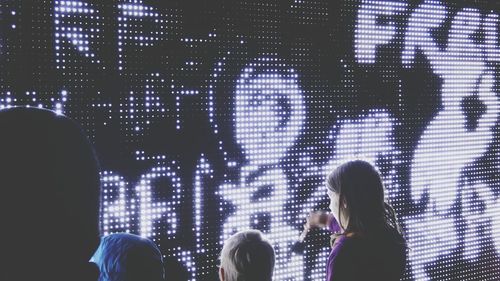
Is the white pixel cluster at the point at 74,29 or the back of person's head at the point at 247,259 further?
the white pixel cluster at the point at 74,29

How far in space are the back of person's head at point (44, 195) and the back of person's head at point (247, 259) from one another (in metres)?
1.41

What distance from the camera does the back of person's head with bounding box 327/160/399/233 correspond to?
7.22 ft

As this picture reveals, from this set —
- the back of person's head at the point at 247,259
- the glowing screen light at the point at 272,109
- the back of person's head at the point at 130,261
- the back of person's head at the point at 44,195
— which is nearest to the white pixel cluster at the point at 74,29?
the glowing screen light at the point at 272,109

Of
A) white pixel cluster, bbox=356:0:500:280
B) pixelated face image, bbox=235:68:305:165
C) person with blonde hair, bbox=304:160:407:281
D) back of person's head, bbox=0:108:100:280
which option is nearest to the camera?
back of person's head, bbox=0:108:100:280

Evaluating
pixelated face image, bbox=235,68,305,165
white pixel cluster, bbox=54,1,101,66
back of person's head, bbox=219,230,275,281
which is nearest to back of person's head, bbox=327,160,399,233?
back of person's head, bbox=219,230,275,281

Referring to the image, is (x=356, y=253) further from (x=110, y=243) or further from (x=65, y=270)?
(x=65, y=270)

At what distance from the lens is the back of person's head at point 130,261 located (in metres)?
1.70

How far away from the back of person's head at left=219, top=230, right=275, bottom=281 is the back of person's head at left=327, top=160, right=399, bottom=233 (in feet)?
1.56

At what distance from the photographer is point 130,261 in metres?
1.71

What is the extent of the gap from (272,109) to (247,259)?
1117 mm

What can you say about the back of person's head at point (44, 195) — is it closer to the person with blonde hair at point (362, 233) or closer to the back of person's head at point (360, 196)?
the person with blonde hair at point (362, 233)

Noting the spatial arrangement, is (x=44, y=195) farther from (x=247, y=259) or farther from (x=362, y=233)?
(x=362, y=233)

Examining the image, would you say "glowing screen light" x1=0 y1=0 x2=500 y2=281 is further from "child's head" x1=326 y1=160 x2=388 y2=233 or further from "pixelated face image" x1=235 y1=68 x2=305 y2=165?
"child's head" x1=326 y1=160 x2=388 y2=233

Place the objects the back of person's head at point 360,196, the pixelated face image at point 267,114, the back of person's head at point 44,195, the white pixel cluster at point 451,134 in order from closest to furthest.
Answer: the back of person's head at point 44,195
the back of person's head at point 360,196
the pixelated face image at point 267,114
the white pixel cluster at point 451,134
